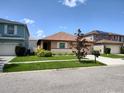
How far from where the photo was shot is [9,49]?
1180 inches

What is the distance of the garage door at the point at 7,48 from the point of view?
29.7m

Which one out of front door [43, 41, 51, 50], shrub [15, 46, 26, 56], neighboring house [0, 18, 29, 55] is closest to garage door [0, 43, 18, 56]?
neighboring house [0, 18, 29, 55]

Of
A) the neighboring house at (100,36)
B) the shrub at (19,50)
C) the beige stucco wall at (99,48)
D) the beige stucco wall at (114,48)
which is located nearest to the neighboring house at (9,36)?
the shrub at (19,50)

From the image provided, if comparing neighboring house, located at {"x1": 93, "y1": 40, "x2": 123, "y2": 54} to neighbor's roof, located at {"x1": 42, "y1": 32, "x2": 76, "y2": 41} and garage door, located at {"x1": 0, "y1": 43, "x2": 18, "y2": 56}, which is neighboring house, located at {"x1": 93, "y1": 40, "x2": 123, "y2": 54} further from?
garage door, located at {"x1": 0, "y1": 43, "x2": 18, "y2": 56}

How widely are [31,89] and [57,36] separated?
27.5 metres

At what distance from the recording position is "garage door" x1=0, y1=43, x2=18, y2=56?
29.7m

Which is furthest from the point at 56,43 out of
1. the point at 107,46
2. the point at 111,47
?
the point at 111,47

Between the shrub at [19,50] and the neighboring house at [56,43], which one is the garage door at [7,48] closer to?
the shrub at [19,50]

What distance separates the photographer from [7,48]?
29.9 meters

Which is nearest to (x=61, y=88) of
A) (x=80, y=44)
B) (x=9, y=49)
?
(x=80, y=44)

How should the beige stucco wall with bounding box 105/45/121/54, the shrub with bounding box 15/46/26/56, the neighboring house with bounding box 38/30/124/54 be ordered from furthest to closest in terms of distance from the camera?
the beige stucco wall with bounding box 105/45/121/54
the neighboring house with bounding box 38/30/124/54
the shrub with bounding box 15/46/26/56

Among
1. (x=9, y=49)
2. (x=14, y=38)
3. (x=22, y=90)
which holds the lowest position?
(x=22, y=90)

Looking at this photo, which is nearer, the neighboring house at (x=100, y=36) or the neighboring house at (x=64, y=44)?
the neighboring house at (x=64, y=44)

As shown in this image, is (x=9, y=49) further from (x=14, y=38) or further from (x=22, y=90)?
(x=22, y=90)
